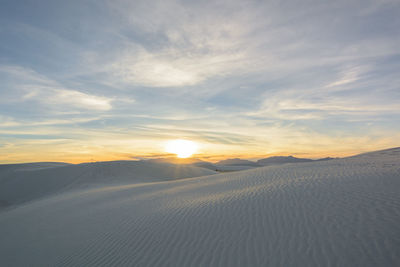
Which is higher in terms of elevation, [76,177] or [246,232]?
[76,177]

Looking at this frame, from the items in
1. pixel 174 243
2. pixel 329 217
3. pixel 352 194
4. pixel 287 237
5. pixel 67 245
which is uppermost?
pixel 352 194

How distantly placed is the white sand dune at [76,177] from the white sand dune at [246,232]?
623 inches

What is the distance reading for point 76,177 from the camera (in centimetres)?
2534

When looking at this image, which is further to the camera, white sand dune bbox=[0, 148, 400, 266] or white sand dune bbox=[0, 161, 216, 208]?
white sand dune bbox=[0, 161, 216, 208]

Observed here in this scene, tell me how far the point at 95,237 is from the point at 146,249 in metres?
2.15

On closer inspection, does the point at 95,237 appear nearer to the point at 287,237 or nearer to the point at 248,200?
the point at 248,200

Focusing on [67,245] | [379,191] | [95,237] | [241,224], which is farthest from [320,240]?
[67,245]

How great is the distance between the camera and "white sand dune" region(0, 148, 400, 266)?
385cm

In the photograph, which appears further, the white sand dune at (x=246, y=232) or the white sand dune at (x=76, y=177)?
the white sand dune at (x=76, y=177)

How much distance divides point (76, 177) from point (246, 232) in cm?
2573

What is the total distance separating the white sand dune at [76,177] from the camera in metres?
→ 22.6

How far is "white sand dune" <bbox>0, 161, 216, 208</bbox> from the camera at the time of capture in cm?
2258

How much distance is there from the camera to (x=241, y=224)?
207 inches

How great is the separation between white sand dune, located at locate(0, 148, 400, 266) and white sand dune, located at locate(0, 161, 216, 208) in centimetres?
1582
